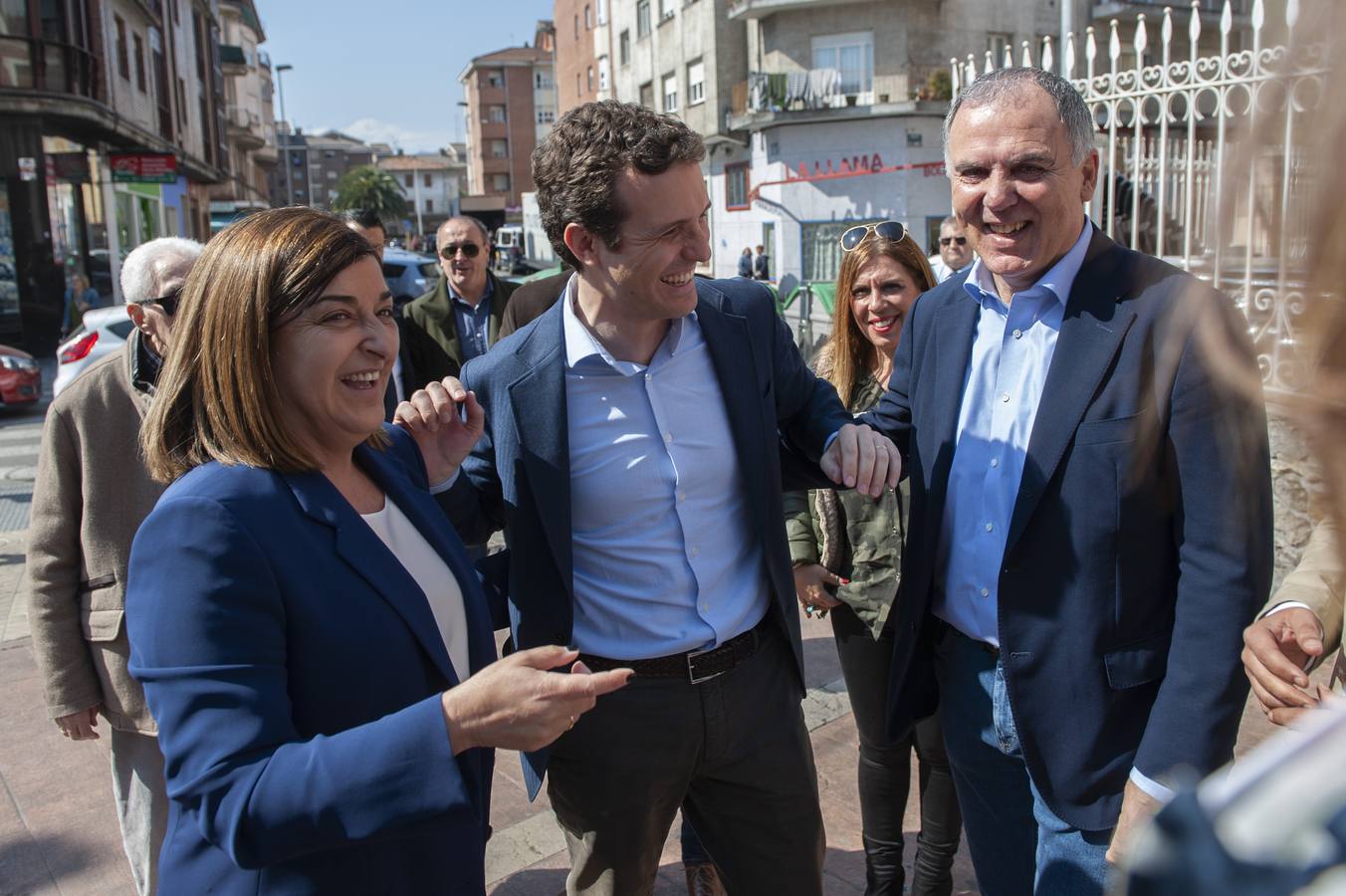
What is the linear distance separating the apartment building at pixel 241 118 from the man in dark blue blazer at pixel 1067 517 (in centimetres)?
3938

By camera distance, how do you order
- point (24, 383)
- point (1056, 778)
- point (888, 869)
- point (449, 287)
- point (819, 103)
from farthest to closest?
1. point (819, 103)
2. point (24, 383)
3. point (449, 287)
4. point (888, 869)
5. point (1056, 778)

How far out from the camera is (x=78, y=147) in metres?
21.8

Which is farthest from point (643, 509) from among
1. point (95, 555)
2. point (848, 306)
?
point (95, 555)

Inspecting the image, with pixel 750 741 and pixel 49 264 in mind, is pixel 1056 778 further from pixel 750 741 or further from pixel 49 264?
pixel 49 264

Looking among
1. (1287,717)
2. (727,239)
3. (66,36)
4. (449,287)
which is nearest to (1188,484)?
(1287,717)

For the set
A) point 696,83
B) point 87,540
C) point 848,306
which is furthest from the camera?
point 696,83

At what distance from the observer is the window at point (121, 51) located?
22.6m

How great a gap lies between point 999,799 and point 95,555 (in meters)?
2.39

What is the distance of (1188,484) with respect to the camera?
1827 mm

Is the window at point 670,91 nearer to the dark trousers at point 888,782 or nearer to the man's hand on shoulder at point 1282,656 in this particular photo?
the dark trousers at point 888,782

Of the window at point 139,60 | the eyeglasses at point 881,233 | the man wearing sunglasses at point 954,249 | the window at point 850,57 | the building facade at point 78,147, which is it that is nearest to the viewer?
the eyeglasses at point 881,233

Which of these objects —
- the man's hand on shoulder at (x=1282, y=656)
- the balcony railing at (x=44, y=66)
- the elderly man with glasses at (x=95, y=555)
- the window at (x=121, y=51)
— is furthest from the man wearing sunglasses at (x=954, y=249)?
the window at (x=121, y=51)

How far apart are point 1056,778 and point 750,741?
26.5 inches

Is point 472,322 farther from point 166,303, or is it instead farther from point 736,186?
point 736,186
